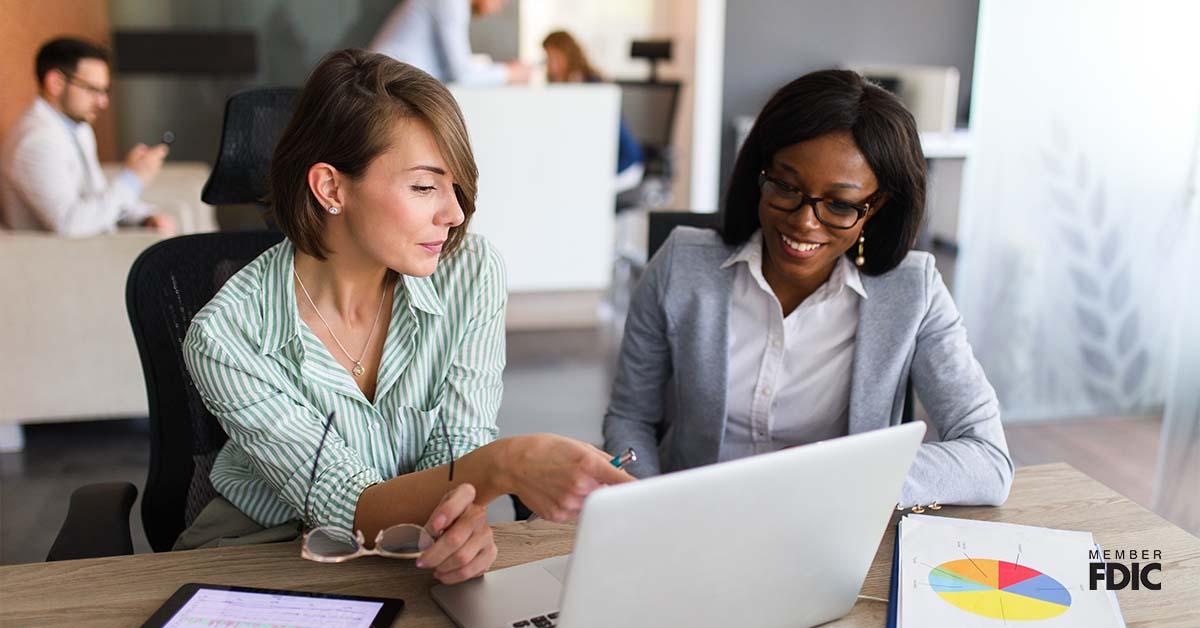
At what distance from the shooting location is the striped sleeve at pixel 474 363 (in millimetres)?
1329

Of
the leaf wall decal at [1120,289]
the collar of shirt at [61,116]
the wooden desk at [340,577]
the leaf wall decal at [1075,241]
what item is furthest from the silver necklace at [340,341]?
the leaf wall decal at [1120,289]

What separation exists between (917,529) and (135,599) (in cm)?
88

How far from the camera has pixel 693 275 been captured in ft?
5.17

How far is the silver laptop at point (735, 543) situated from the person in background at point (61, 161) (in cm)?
261

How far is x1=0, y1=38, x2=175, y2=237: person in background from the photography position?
3.09 meters

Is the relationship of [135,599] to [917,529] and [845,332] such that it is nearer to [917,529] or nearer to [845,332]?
[917,529]

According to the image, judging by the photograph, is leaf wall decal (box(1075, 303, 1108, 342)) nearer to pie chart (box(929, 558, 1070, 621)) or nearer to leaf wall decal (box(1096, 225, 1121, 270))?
leaf wall decal (box(1096, 225, 1121, 270))

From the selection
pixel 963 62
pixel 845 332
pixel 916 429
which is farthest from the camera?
pixel 963 62

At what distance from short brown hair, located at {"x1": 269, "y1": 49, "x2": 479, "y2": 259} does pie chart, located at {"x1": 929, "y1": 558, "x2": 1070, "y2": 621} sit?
2.38 ft

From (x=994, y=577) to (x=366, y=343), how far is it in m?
0.82

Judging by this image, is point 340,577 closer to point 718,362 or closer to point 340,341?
point 340,341

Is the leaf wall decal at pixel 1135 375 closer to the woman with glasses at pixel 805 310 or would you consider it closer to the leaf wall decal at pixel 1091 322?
the leaf wall decal at pixel 1091 322

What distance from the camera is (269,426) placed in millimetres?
1194

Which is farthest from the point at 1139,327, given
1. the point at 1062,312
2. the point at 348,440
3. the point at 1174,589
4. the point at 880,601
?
the point at 348,440
